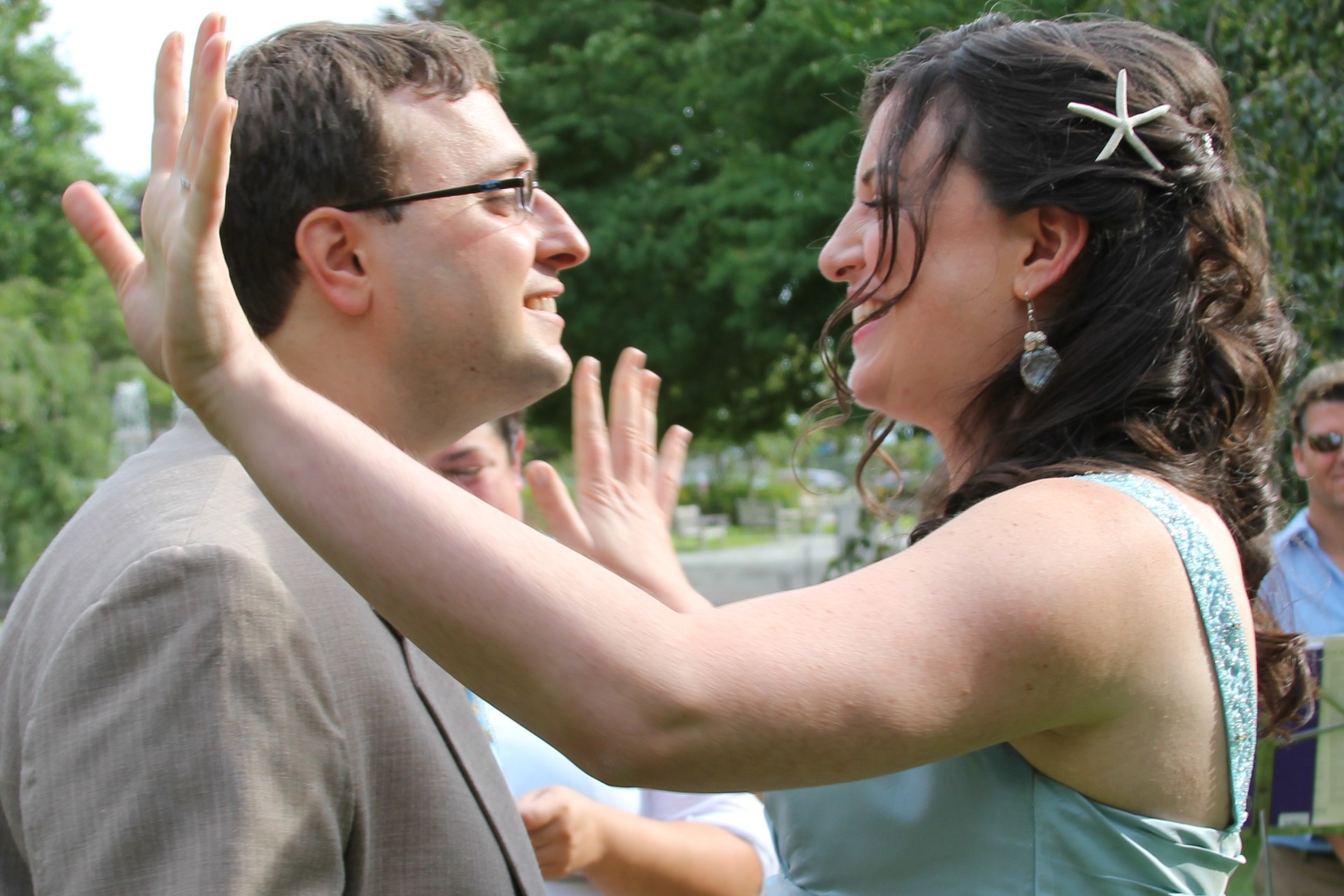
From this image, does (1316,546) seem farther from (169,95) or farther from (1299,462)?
(169,95)

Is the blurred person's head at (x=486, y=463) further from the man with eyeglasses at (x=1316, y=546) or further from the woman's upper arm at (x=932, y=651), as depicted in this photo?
the man with eyeglasses at (x=1316, y=546)

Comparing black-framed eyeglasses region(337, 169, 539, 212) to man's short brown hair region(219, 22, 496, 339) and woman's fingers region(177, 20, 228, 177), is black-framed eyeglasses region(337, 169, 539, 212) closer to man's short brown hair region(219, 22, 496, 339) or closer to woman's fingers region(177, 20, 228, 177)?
man's short brown hair region(219, 22, 496, 339)

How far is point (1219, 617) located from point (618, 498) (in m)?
0.77

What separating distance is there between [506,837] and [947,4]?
6923 millimetres

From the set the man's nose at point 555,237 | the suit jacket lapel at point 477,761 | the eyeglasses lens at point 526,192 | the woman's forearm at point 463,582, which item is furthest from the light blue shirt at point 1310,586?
the woman's forearm at point 463,582

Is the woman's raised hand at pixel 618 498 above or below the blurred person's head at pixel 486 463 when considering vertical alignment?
above

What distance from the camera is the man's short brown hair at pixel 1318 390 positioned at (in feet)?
14.3

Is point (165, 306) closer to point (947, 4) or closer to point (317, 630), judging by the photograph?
point (317, 630)

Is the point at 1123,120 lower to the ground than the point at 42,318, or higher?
higher

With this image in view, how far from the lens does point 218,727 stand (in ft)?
4.46

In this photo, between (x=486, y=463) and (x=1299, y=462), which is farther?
(x=1299, y=462)

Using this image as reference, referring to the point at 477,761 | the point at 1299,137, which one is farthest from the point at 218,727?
the point at 1299,137

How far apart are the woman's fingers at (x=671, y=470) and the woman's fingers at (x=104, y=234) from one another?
0.68m

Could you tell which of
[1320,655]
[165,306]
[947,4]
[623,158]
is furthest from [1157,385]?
[623,158]
